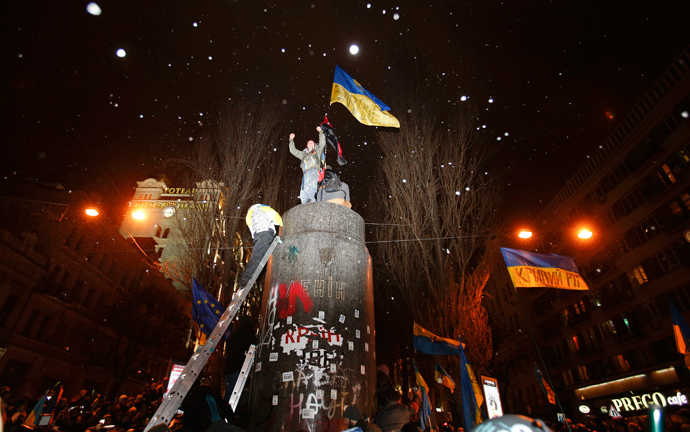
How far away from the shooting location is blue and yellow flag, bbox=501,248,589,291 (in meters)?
9.20

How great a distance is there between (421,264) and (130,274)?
110 ft

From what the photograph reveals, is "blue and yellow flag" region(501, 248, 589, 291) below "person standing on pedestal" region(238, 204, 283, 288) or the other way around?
the other way around

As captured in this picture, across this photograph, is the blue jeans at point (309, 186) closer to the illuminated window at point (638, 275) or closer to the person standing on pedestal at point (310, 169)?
the person standing on pedestal at point (310, 169)

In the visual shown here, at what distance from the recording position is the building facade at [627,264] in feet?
81.9

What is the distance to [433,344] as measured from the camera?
411 inches

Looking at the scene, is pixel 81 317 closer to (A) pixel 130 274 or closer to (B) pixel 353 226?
(A) pixel 130 274

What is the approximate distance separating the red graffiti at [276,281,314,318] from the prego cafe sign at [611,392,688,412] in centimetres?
2682

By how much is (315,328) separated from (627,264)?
33.9 m

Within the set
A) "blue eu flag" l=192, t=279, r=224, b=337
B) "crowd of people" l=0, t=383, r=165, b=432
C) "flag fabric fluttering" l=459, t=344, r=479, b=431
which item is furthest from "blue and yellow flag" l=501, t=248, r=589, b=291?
"crowd of people" l=0, t=383, r=165, b=432

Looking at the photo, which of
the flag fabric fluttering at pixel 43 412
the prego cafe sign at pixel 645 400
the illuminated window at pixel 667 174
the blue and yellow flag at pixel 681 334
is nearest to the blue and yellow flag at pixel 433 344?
the blue and yellow flag at pixel 681 334

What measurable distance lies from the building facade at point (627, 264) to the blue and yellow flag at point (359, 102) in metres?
16.4

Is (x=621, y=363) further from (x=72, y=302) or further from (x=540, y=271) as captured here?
(x=72, y=302)

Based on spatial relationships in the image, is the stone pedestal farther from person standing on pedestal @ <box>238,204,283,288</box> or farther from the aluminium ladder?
the aluminium ladder

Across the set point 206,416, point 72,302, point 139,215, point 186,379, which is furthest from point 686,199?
point 139,215
